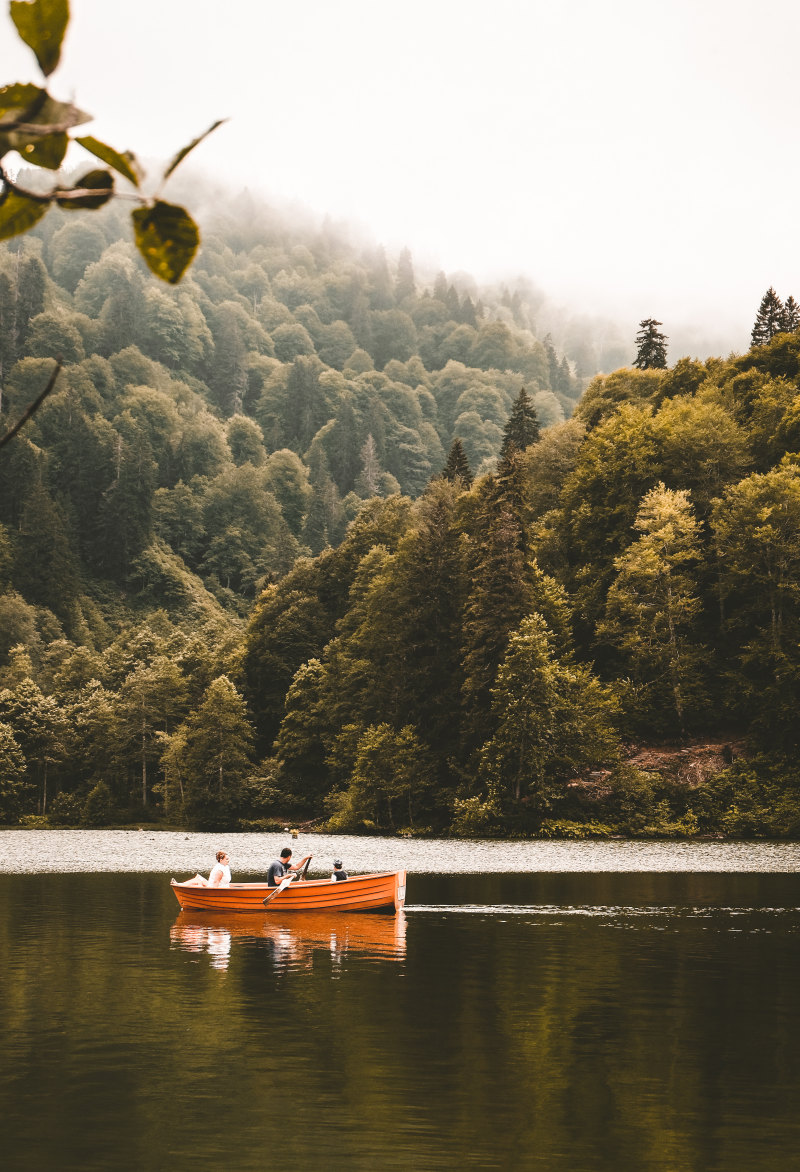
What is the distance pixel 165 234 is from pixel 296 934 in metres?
31.7

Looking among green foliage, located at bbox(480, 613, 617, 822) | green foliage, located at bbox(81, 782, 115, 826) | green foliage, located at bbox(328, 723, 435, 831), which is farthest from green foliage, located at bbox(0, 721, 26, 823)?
green foliage, located at bbox(480, 613, 617, 822)

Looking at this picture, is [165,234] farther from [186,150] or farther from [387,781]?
[387,781]

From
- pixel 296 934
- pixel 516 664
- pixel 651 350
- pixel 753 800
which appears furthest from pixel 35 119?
pixel 651 350

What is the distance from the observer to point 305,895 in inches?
1324

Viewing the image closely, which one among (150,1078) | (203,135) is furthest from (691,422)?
(203,135)

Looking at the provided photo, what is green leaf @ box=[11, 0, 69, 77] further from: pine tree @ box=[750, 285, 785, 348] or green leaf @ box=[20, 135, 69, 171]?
pine tree @ box=[750, 285, 785, 348]

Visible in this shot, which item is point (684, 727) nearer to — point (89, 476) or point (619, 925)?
point (619, 925)

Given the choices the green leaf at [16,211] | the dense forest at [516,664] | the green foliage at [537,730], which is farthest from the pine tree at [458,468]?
the green leaf at [16,211]

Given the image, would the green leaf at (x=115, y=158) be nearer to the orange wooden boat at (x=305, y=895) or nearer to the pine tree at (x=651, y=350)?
the orange wooden boat at (x=305, y=895)

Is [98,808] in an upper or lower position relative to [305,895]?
lower

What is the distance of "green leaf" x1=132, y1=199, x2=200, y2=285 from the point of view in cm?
159

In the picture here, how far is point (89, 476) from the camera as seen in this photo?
172750 mm

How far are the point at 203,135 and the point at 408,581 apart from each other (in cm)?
7687

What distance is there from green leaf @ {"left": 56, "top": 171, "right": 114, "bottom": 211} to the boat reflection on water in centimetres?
2521
